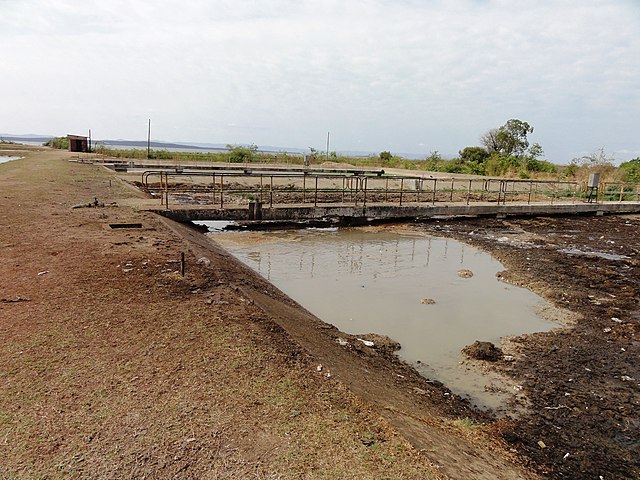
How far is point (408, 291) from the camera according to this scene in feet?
32.0

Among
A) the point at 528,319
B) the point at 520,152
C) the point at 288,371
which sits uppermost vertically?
the point at 520,152

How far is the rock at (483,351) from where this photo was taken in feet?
21.1

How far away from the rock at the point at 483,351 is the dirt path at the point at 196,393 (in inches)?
47.6

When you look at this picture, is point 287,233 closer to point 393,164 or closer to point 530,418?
point 530,418

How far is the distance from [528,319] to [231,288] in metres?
4.97

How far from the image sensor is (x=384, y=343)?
261 inches

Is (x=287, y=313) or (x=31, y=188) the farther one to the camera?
(x=31, y=188)

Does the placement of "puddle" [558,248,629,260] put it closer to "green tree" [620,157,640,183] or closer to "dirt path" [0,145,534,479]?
"dirt path" [0,145,534,479]

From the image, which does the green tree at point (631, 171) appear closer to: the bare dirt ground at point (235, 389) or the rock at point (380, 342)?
the bare dirt ground at point (235, 389)

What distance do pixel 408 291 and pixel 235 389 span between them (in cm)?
644

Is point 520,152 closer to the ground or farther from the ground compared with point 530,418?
farther from the ground

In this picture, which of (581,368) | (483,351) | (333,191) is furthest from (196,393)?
(333,191)

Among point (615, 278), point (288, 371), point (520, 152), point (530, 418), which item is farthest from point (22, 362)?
point (520, 152)

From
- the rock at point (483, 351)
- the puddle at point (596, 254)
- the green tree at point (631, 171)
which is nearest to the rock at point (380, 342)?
the rock at point (483, 351)
